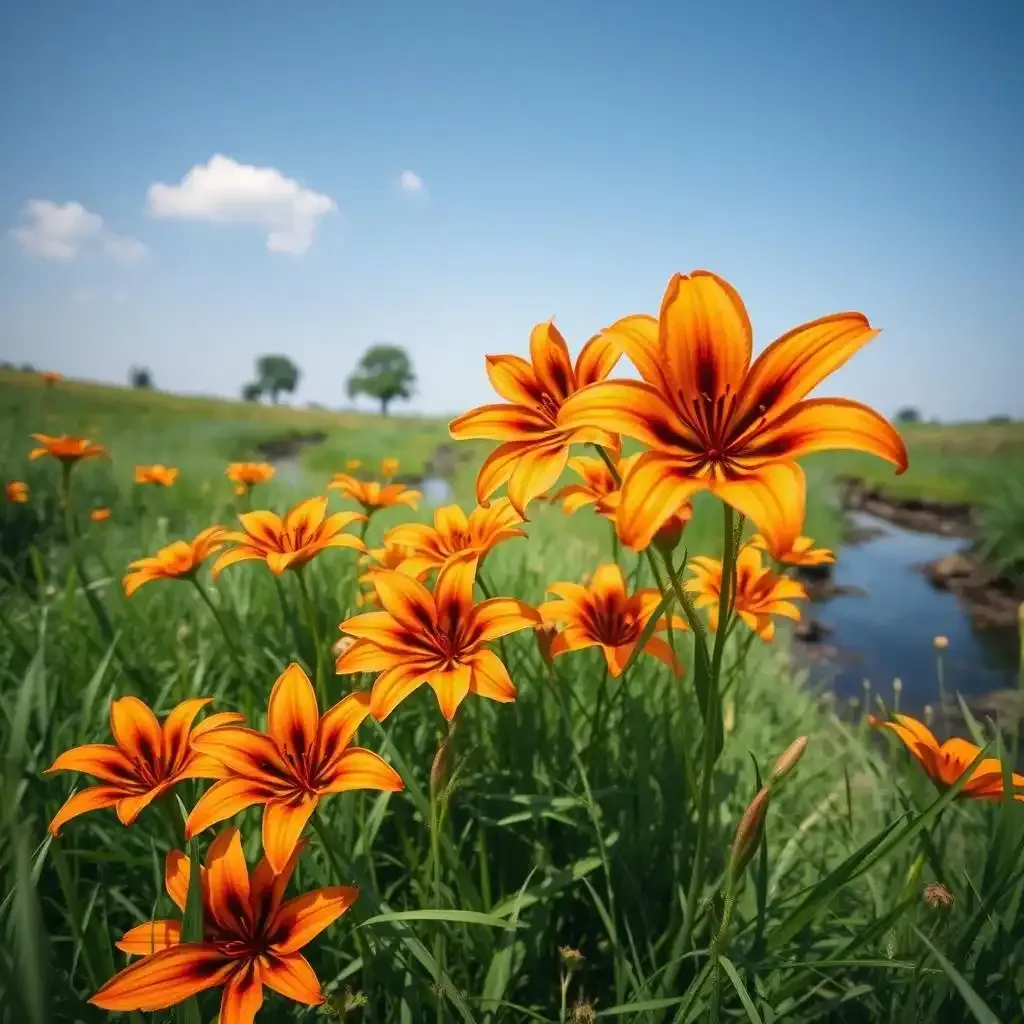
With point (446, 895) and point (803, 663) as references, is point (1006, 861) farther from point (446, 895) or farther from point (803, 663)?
point (803, 663)

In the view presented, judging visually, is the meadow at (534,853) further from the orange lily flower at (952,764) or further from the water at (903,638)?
the water at (903,638)

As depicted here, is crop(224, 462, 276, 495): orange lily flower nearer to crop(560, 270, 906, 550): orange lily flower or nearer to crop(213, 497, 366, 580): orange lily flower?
crop(213, 497, 366, 580): orange lily flower

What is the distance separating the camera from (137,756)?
3.27 feet

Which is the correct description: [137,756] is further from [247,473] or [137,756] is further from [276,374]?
[276,374]

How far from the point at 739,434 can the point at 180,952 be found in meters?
0.93

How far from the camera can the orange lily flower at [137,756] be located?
0.91 meters

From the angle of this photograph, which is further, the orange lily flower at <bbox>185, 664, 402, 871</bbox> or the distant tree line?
the distant tree line

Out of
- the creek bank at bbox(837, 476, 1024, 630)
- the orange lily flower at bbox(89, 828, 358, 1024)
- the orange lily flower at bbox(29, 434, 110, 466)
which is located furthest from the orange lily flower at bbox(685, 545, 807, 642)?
the creek bank at bbox(837, 476, 1024, 630)

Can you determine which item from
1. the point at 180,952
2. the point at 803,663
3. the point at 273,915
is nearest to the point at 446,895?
the point at 273,915

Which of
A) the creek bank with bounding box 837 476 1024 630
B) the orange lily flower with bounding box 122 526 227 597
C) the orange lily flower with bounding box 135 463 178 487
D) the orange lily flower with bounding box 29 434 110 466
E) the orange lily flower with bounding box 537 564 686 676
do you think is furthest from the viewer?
the creek bank with bounding box 837 476 1024 630

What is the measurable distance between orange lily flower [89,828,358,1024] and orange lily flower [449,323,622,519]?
59 centimetres

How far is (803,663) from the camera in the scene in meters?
5.70

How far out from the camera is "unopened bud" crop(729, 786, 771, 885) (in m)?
0.77

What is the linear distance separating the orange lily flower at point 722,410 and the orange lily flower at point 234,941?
0.68m
